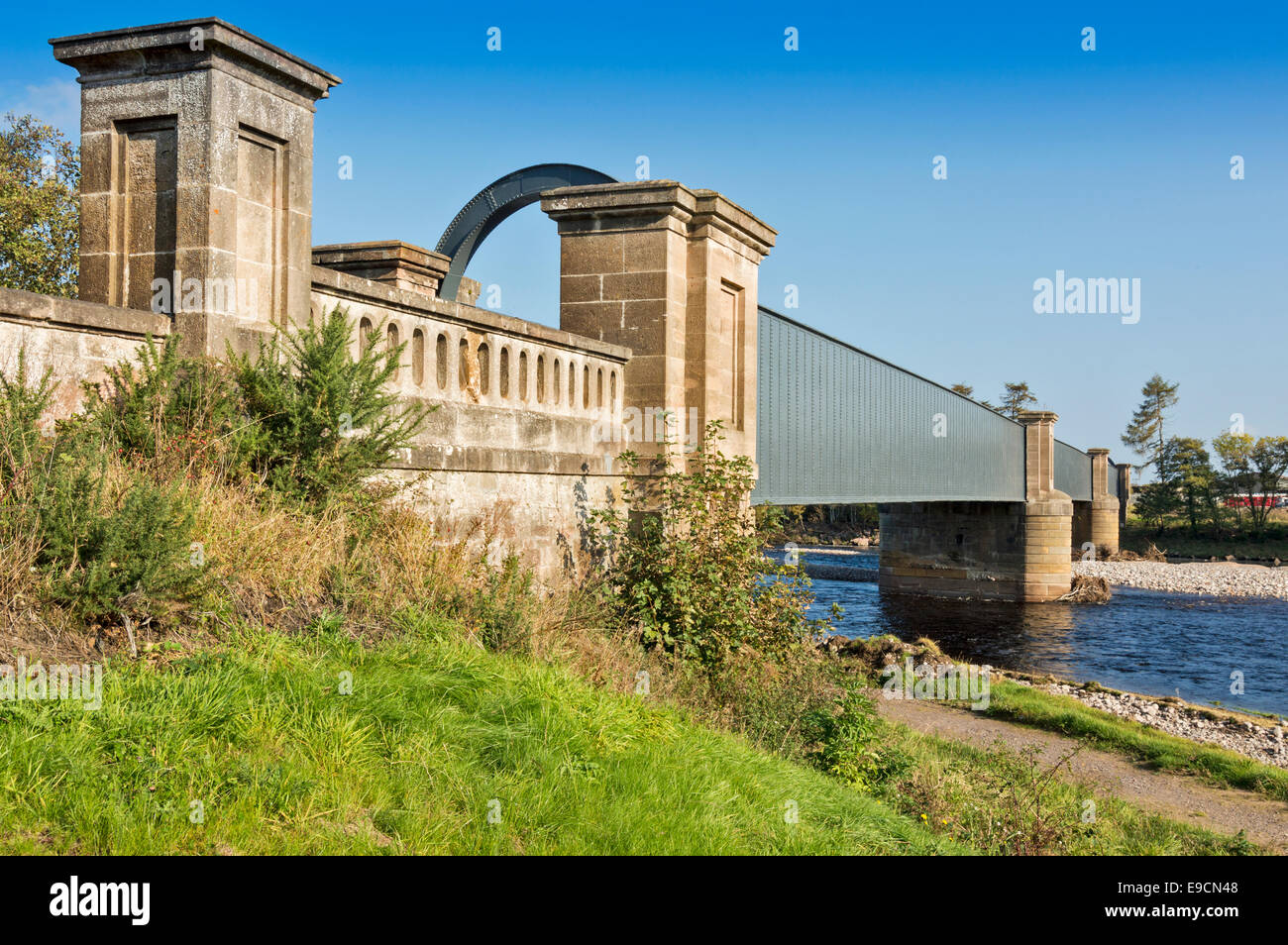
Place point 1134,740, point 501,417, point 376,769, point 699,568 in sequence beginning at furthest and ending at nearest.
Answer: point 1134,740, point 699,568, point 501,417, point 376,769

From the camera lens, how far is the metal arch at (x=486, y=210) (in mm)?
11453

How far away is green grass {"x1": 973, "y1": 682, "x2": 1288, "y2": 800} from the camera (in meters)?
10.7

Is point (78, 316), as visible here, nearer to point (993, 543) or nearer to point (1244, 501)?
point (993, 543)

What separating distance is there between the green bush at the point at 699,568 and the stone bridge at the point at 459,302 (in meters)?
0.38

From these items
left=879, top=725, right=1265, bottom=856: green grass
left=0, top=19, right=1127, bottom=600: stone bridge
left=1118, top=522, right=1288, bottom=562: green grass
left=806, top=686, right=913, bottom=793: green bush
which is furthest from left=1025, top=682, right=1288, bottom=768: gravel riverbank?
left=1118, top=522, right=1288, bottom=562: green grass

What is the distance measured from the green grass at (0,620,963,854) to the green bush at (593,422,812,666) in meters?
2.84

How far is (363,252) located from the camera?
10719 millimetres

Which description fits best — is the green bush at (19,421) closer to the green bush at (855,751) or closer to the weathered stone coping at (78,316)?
the weathered stone coping at (78,316)

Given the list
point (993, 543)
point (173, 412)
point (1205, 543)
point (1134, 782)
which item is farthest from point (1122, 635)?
point (1205, 543)

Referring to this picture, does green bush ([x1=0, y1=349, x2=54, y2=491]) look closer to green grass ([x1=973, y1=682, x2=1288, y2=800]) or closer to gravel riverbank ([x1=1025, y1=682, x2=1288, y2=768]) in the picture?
green grass ([x1=973, y1=682, x2=1288, y2=800])

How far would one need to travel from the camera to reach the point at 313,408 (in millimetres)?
5719

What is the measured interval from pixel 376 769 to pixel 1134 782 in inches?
380

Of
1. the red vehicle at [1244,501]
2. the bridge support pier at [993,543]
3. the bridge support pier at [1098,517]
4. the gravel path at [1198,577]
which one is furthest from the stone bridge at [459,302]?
the red vehicle at [1244,501]
